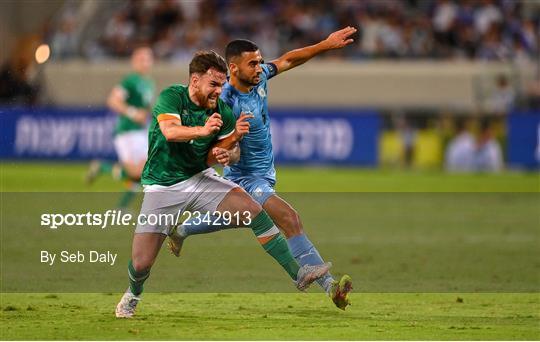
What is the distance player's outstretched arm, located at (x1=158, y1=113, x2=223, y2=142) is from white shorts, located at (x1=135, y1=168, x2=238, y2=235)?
1.90 ft

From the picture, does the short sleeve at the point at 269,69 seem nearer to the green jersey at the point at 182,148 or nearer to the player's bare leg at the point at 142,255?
the green jersey at the point at 182,148

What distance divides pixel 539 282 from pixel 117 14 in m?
23.6

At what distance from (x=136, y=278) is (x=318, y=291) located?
271cm

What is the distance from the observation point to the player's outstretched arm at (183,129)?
8.55 metres

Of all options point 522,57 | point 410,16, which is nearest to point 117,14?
point 410,16

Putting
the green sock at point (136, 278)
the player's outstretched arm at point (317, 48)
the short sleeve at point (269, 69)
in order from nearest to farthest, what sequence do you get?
1. the green sock at point (136, 278)
2. the player's outstretched arm at point (317, 48)
3. the short sleeve at point (269, 69)

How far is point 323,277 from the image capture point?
9727 millimetres

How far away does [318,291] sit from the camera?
37.8 ft

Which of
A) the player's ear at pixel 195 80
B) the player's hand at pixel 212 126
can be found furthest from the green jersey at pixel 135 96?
the player's hand at pixel 212 126

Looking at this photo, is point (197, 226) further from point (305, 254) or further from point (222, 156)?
point (222, 156)

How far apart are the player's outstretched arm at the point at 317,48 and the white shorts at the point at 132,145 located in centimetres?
840

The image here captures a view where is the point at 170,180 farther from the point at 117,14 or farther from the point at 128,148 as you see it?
the point at 117,14

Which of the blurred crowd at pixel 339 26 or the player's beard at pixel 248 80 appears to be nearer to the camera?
the player's beard at pixel 248 80

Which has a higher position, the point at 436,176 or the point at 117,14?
the point at 117,14
